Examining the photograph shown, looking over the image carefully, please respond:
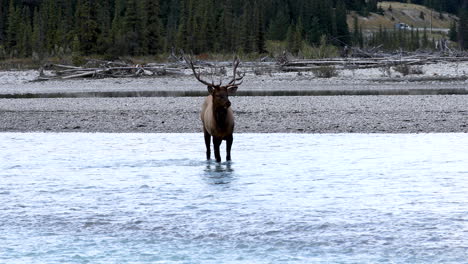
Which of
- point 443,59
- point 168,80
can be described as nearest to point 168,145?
point 168,80

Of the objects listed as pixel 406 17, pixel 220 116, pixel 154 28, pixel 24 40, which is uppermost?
pixel 406 17

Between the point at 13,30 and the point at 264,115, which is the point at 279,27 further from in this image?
the point at 264,115

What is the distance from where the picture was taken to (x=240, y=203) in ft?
32.7

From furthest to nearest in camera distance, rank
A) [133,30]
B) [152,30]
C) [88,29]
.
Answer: [133,30]
[152,30]
[88,29]

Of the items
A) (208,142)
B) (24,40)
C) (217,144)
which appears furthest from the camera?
(24,40)

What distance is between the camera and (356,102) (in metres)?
24.4

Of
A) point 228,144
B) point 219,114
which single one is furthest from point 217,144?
point 219,114

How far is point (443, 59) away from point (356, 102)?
60.6 feet

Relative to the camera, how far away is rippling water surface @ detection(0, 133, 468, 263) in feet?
24.9

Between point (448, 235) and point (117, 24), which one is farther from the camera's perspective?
point (117, 24)

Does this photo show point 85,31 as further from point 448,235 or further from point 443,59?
point 448,235

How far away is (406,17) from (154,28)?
71.2 metres

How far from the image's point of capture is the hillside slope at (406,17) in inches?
4568

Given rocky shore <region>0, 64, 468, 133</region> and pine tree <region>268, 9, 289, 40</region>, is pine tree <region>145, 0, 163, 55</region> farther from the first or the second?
rocky shore <region>0, 64, 468, 133</region>
